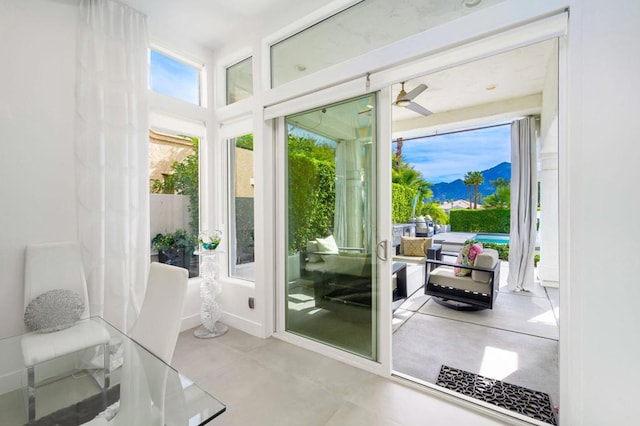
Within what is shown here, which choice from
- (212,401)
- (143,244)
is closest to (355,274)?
(212,401)

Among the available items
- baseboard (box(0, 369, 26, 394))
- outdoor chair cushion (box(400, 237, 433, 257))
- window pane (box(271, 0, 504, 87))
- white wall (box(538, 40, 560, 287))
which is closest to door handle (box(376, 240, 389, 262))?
window pane (box(271, 0, 504, 87))

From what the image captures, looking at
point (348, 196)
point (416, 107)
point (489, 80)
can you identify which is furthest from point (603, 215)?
point (489, 80)

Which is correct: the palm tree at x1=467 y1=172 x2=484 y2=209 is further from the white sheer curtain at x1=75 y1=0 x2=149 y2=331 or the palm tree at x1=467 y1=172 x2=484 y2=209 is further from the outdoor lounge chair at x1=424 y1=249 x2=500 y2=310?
the white sheer curtain at x1=75 y1=0 x2=149 y2=331

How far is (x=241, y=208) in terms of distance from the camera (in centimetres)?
353

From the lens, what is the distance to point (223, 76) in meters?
3.62

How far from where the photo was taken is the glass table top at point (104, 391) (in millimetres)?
1188

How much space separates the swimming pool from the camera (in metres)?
8.90

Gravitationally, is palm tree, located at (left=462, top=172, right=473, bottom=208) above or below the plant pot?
above

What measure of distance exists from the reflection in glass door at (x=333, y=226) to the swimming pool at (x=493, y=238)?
316 inches

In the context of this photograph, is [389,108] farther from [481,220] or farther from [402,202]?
[481,220]

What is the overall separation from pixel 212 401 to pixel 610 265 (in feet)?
6.75

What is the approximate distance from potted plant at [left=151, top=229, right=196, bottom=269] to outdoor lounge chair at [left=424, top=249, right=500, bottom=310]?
322 cm

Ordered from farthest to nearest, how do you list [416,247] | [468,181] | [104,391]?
1. [468,181]
2. [416,247]
3. [104,391]

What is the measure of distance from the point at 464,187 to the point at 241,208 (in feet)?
28.1
